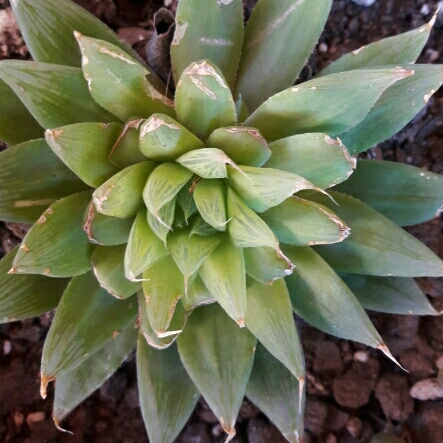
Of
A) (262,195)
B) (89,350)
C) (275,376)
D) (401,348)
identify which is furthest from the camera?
(401,348)

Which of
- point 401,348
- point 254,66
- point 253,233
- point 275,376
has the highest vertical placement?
point 254,66

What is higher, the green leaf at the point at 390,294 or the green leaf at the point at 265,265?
the green leaf at the point at 265,265

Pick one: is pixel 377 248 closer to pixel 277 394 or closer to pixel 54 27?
pixel 277 394

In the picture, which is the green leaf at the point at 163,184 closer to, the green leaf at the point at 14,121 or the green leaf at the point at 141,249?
the green leaf at the point at 141,249

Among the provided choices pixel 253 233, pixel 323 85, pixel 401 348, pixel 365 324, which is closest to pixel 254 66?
pixel 323 85

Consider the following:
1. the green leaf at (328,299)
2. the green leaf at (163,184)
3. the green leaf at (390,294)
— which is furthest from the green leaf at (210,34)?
the green leaf at (390,294)

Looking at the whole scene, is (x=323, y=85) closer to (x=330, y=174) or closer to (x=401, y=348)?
(x=330, y=174)

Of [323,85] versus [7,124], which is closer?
[323,85]
